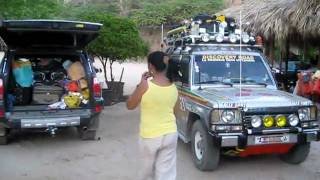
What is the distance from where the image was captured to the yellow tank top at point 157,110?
4582 mm

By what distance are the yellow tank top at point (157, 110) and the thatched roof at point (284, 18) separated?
309 inches

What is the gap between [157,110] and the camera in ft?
15.1

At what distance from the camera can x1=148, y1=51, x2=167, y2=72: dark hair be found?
4.62 meters

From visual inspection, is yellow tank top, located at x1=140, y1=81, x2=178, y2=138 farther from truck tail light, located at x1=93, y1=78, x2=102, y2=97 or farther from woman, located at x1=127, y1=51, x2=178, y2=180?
truck tail light, located at x1=93, y1=78, x2=102, y2=97

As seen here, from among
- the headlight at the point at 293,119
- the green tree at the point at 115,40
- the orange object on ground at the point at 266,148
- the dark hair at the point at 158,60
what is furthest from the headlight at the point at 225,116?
the green tree at the point at 115,40

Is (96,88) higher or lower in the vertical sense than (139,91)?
lower

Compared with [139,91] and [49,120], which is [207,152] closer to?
[139,91]

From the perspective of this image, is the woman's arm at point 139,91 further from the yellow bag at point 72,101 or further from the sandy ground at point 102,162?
the yellow bag at point 72,101

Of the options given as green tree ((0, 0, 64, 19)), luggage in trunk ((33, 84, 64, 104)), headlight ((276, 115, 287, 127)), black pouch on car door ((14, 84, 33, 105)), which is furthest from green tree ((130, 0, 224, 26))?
headlight ((276, 115, 287, 127))

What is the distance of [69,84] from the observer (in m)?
8.47

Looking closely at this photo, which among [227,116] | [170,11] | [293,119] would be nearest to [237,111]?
[227,116]

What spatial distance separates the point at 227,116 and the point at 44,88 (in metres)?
3.95

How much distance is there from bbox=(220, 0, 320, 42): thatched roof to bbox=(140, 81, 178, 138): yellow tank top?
7836 mm

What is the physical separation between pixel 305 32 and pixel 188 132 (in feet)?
20.5
